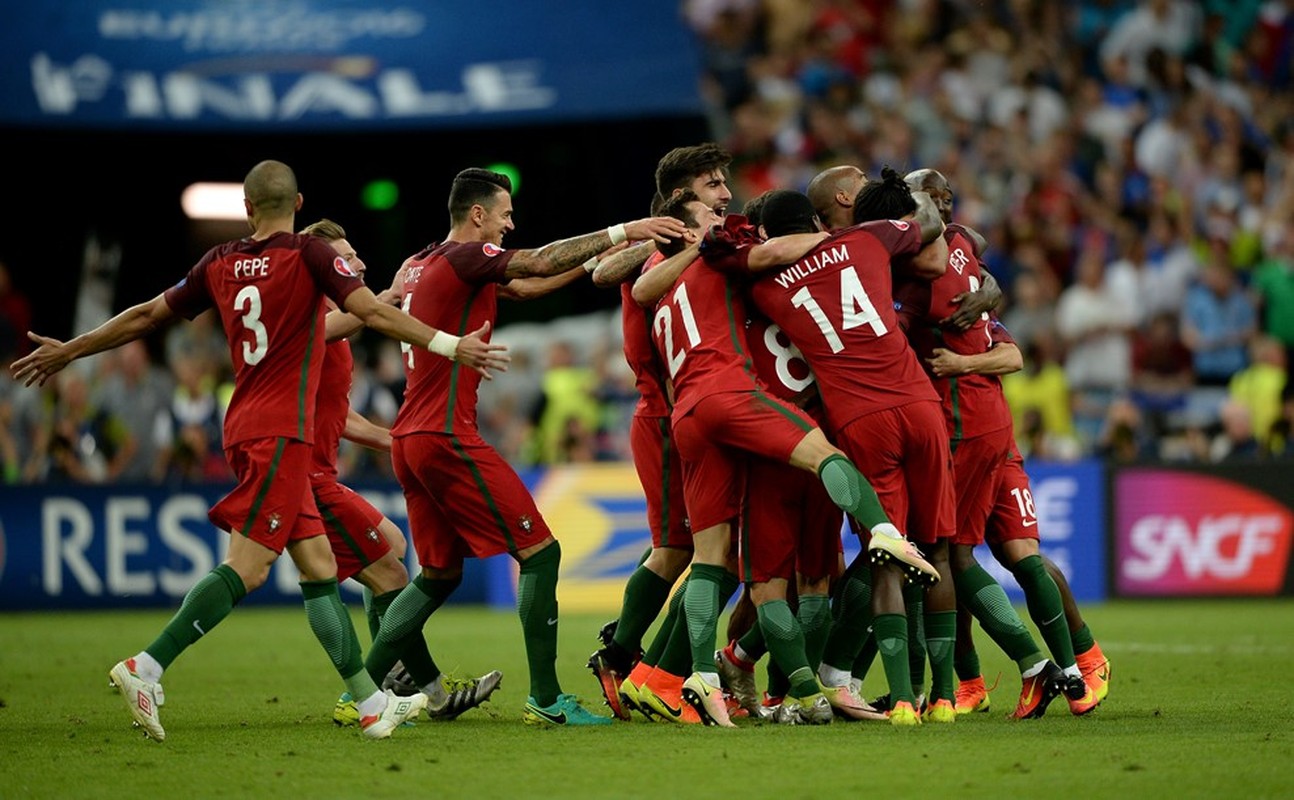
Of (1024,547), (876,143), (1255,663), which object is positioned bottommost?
(1255,663)

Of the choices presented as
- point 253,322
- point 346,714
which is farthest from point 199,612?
point 253,322

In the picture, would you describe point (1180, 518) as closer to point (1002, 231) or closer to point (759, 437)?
point (1002, 231)

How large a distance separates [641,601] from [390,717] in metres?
1.51

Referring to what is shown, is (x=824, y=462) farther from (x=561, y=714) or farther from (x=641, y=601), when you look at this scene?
(x=561, y=714)

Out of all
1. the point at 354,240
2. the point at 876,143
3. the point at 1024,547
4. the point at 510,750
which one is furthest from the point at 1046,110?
the point at 510,750

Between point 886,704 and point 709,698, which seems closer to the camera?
point 709,698

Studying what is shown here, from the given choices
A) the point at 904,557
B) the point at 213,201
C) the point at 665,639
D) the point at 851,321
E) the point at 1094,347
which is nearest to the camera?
the point at 904,557

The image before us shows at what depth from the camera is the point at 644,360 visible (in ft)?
32.0

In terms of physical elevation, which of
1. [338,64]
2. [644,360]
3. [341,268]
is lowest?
[644,360]

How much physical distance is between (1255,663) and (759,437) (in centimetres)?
463

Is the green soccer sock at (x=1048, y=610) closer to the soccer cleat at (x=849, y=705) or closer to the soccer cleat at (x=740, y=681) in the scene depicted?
the soccer cleat at (x=849, y=705)

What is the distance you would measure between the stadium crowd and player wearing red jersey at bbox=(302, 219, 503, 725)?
8510 mm

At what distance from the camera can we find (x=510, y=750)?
26.4 feet

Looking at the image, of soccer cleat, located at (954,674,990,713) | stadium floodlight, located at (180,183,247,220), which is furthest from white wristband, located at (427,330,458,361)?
stadium floodlight, located at (180,183,247,220)
